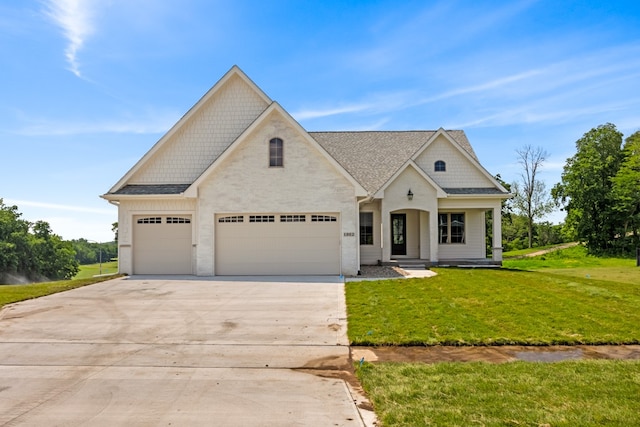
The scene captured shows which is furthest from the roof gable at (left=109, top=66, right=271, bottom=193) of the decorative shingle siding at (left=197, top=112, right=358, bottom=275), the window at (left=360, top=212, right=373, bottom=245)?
the window at (left=360, top=212, right=373, bottom=245)

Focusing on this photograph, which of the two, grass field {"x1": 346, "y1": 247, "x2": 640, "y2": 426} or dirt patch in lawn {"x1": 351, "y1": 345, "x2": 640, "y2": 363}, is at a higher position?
grass field {"x1": 346, "y1": 247, "x2": 640, "y2": 426}

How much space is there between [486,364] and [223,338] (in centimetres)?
436

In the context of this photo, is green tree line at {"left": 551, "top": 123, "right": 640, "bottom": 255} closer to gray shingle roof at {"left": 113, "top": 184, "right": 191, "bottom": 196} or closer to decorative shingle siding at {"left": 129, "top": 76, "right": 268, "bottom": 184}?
decorative shingle siding at {"left": 129, "top": 76, "right": 268, "bottom": 184}

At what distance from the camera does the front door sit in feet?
68.9

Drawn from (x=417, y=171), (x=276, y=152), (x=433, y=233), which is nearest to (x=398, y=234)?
(x=433, y=233)

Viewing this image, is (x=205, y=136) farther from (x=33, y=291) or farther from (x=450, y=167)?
(x=450, y=167)

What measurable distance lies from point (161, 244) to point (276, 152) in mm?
6053

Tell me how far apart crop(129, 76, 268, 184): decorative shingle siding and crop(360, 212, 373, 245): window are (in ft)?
23.0

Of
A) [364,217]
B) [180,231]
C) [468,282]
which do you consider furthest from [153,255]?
[468,282]

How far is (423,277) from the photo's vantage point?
15.3 metres

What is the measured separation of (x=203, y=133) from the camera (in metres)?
18.0

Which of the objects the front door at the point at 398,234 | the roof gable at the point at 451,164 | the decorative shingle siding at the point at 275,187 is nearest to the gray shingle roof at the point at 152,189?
the decorative shingle siding at the point at 275,187

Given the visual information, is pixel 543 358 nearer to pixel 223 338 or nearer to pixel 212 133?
pixel 223 338

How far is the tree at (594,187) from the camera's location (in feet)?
106
